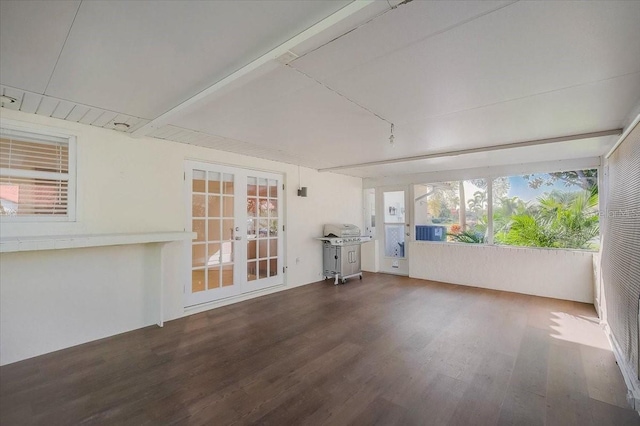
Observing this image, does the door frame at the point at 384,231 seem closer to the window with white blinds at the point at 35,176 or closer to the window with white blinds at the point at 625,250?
the window with white blinds at the point at 625,250

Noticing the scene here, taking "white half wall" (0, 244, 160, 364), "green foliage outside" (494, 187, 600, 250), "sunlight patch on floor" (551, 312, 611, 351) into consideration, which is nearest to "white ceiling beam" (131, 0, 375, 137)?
"white half wall" (0, 244, 160, 364)

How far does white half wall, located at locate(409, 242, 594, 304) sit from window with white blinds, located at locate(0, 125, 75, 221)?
577 cm

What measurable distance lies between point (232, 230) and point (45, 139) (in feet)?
7.62

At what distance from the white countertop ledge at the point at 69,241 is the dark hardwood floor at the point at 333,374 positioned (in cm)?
107

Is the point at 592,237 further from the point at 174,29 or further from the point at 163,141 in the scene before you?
the point at 163,141

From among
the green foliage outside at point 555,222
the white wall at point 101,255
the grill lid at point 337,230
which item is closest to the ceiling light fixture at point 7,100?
the white wall at point 101,255

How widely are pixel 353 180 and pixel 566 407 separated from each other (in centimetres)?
537

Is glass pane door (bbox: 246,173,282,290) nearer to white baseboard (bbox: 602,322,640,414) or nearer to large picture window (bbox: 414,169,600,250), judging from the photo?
large picture window (bbox: 414,169,600,250)

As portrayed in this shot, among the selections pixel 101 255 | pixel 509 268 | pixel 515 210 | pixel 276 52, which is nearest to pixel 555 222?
pixel 515 210

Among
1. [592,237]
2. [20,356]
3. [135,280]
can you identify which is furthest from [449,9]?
[592,237]

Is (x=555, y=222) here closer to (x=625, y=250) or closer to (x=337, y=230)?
(x=625, y=250)

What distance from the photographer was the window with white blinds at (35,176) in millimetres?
2545

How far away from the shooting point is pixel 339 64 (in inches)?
70.6

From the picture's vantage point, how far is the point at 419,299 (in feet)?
14.5
